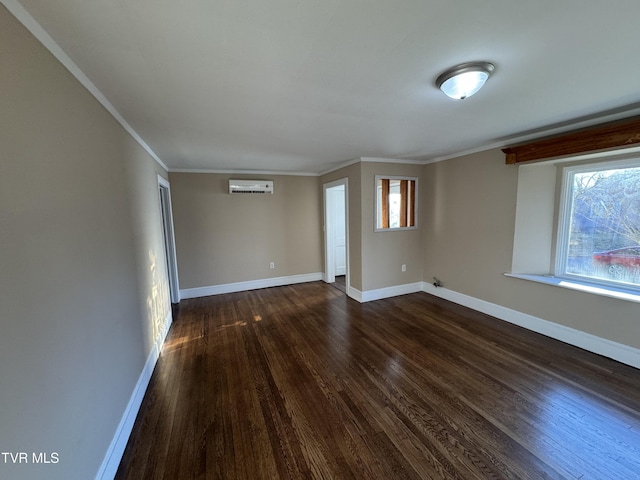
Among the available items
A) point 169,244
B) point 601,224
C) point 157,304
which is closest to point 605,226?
point 601,224

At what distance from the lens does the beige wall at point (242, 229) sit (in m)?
4.31

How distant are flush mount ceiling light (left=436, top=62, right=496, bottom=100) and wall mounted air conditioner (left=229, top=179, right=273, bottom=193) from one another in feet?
11.5

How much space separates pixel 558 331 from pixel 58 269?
419 centimetres

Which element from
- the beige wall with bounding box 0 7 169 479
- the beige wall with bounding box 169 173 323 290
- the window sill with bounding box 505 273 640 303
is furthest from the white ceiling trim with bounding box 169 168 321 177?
the window sill with bounding box 505 273 640 303

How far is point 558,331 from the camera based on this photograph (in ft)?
8.95

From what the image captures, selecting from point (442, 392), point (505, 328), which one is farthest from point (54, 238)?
point (505, 328)

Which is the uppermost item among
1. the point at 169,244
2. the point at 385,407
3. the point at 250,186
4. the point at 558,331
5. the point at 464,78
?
the point at 464,78

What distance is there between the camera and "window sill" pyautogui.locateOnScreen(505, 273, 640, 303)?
2.29 meters

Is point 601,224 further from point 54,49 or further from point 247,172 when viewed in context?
point 247,172

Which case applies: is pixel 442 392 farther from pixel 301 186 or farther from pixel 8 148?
pixel 301 186

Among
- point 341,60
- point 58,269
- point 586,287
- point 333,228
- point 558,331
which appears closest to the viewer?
point 58,269

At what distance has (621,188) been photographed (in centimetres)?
246

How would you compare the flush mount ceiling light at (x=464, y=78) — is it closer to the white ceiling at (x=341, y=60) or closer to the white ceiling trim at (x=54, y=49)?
the white ceiling at (x=341, y=60)

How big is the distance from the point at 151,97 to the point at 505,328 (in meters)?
4.20
